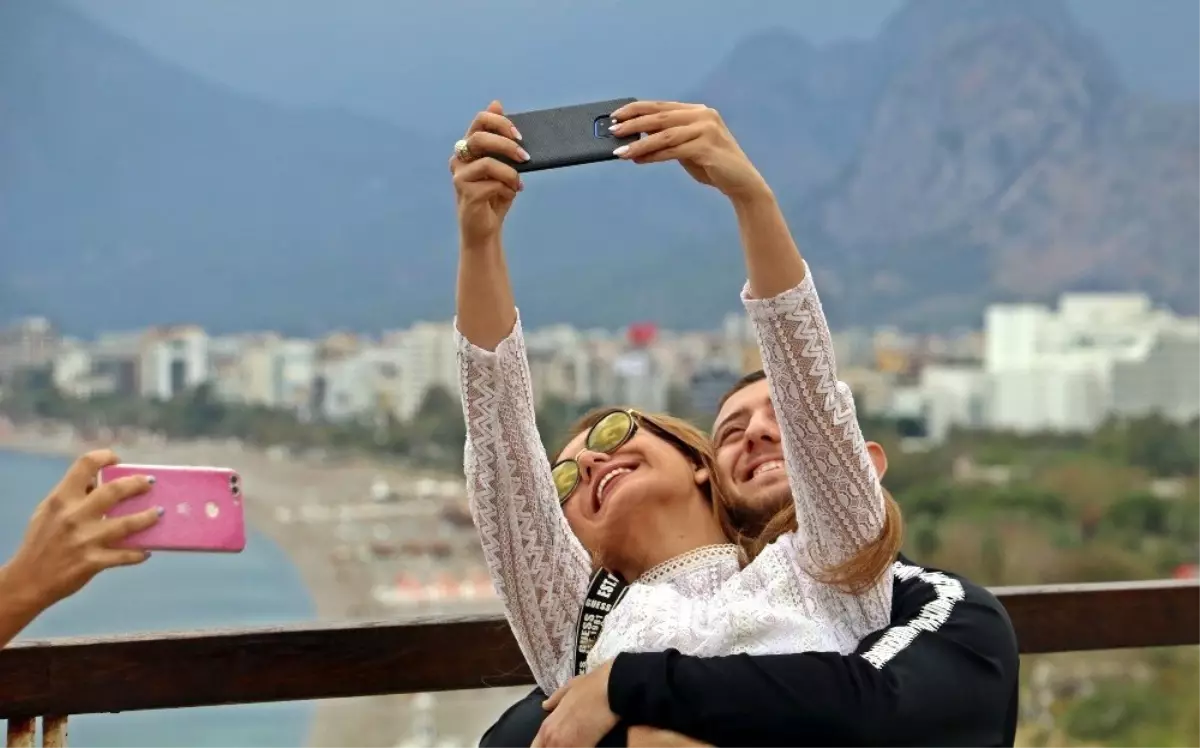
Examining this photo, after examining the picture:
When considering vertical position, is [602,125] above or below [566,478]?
above

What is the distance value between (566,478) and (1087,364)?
26946 millimetres

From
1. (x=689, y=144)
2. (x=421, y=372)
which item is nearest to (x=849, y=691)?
(x=689, y=144)

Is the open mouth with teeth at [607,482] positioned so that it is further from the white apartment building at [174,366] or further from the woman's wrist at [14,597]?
the white apartment building at [174,366]

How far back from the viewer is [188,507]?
0.97 metres

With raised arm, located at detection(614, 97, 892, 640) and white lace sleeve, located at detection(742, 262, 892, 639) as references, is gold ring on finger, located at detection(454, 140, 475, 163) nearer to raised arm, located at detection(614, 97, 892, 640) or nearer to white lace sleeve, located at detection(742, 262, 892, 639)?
raised arm, located at detection(614, 97, 892, 640)

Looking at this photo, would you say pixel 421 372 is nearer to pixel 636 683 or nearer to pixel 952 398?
pixel 952 398

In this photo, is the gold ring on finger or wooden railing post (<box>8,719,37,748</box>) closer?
the gold ring on finger

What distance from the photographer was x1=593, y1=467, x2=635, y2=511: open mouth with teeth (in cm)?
122

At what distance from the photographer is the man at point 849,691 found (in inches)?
39.8

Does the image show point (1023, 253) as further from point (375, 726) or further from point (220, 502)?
point (220, 502)

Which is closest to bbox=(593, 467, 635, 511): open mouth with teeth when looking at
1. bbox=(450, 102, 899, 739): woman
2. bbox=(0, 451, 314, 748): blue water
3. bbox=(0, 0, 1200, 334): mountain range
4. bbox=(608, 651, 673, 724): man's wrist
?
bbox=(450, 102, 899, 739): woman

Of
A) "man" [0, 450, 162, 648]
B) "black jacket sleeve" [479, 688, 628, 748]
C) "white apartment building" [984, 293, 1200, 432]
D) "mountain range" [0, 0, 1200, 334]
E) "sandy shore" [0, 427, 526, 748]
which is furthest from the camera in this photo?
"mountain range" [0, 0, 1200, 334]

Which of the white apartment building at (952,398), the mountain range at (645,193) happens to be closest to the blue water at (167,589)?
Answer: the mountain range at (645,193)

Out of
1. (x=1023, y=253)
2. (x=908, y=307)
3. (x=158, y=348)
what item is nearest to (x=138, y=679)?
(x=158, y=348)
